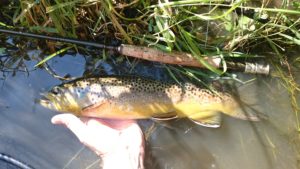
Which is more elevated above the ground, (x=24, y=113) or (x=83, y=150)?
(x=24, y=113)

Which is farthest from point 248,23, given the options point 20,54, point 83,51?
point 20,54

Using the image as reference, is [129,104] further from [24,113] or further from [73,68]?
[24,113]

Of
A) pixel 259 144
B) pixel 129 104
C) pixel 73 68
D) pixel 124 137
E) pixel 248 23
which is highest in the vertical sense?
pixel 248 23

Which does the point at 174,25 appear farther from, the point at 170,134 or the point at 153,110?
the point at 170,134

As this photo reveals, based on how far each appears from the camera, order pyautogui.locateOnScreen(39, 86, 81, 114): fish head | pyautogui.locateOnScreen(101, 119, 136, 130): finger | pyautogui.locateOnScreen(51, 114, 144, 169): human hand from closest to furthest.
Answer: pyautogui.locateOnScreen(51, 114, 144, 169): human hand
pyautogui.locateOnScreen(39, 86, 81, 114): fish head
pyautogui.locateOnScreen(101, 119, 136, 130): finger

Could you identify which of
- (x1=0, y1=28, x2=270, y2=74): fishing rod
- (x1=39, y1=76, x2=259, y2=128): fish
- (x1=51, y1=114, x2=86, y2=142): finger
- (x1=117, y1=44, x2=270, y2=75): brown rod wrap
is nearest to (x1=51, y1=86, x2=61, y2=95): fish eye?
→ (x1=39, y1=76, x2=259, y2=128): fish

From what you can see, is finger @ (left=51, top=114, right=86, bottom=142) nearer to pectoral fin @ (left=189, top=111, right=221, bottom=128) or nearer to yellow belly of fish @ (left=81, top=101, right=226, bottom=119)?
yellow belly of fish @ (left=81, top=101, right=226, bottom=119)

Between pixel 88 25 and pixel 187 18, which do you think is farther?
pixel 88 25
